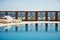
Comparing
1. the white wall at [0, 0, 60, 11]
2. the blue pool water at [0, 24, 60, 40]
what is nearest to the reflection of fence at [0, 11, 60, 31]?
the white wall at [0, 0, 60, 11]

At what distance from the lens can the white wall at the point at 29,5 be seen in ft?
37.6

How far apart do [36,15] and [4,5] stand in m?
2.84

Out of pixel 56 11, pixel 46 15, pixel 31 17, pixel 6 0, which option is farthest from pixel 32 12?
pixel 6 0

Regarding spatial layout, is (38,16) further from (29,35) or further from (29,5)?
(29,35)

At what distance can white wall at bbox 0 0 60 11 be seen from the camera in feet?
37.6

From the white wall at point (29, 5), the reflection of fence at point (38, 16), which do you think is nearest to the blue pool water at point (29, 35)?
the reflection of fence at point (38, 16)

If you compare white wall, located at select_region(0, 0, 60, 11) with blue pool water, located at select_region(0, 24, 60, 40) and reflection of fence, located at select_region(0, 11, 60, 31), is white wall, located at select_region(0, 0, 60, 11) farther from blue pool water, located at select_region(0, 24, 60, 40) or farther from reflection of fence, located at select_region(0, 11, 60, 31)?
blue pool water, located at select_region(0, 24, 60, 40)

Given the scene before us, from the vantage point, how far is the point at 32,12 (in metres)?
11.0

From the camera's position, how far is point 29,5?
11.7 meters

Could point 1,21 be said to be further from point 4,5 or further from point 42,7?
point 42,7

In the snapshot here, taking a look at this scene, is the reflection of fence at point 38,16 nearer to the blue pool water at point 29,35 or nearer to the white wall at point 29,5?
the white wall at point 29,5

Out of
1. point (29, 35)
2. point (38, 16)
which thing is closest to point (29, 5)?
point (38, 16)

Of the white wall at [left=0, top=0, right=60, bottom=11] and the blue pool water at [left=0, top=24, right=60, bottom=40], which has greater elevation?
the white wall at [left=0, top=0, right=60, bottom=11]

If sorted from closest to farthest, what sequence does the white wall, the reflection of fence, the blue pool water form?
1. the blue pool water
2. the reflection of fence
3. the white wall
